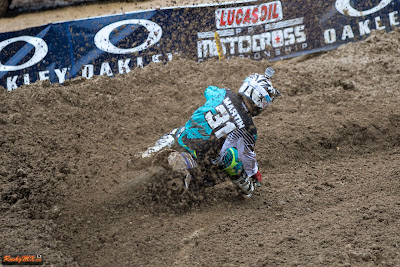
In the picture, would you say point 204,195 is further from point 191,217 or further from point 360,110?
point 360,110

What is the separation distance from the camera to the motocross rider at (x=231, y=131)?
6.47 metres

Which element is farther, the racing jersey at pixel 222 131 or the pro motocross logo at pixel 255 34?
the pro motocross logo at pixel 255 34

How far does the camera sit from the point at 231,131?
6.51 m

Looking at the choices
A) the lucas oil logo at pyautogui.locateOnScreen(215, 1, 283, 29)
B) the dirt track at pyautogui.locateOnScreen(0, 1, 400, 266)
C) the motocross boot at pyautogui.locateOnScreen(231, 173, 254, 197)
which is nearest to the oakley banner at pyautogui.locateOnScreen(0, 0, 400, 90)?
the lucas oil logo at pyautogui.locateOnScreen(215, 1, 283, 29)

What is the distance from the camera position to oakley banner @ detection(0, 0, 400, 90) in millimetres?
11000

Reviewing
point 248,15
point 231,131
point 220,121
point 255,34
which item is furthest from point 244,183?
point 248,15

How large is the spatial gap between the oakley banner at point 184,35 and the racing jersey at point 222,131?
16.6 ft

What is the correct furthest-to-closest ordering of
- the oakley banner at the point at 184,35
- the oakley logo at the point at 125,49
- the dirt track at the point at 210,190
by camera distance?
the oakley logo at the point at 125,49
the oakley banner at the point at 184,35
the dirt track at the point at 210,190

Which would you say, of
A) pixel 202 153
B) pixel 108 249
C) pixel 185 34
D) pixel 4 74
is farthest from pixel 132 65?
pixel 108 249

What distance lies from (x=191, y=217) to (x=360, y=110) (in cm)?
457

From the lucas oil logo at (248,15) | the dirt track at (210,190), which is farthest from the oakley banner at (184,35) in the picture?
the dirt track at (210,190)

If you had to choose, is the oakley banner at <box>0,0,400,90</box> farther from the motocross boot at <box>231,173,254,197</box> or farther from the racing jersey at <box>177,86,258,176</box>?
the motocross boot at <box>231,173,254,197</box>

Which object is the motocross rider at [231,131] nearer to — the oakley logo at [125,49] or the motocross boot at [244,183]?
the motocross boot at [244,183]

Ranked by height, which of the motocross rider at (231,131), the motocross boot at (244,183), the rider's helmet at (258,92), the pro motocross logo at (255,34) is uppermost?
the pro motocross logo at (255,34)
